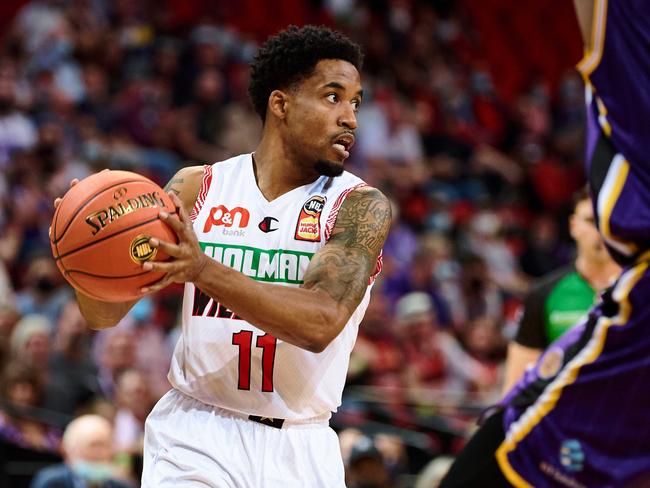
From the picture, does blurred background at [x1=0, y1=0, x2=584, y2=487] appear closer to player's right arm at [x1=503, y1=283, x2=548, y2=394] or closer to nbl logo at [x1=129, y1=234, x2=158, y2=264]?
player's right arm at [x1=503, y1=283, x2=548, y2=394]

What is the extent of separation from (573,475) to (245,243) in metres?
1.35

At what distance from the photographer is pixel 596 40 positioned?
3262mm

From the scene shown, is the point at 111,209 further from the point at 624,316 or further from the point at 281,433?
the point at 624,316

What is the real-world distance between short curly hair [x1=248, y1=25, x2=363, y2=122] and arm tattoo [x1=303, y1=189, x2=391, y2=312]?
534 millimetres

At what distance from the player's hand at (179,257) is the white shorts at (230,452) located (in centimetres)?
71

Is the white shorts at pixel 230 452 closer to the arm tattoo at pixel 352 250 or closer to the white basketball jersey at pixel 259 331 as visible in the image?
the white basketball jersey at pixel 259 331

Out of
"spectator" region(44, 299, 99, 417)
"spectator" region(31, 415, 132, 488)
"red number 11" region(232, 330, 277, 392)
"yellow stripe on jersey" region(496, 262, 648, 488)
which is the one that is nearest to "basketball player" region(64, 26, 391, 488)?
"red number 11" region(232, 330, 277, 392)

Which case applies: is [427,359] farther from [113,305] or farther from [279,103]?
[113,305]

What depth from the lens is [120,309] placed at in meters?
3.91

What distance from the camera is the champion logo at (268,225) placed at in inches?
153

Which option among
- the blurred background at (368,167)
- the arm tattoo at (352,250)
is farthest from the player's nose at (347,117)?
the blurred background at (368,167)

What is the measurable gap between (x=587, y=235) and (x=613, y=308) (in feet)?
7.89

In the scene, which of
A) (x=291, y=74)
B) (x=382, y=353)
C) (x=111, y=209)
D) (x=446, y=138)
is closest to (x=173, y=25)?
(x=446, y=138)

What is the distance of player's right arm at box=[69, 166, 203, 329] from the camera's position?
3881mm
